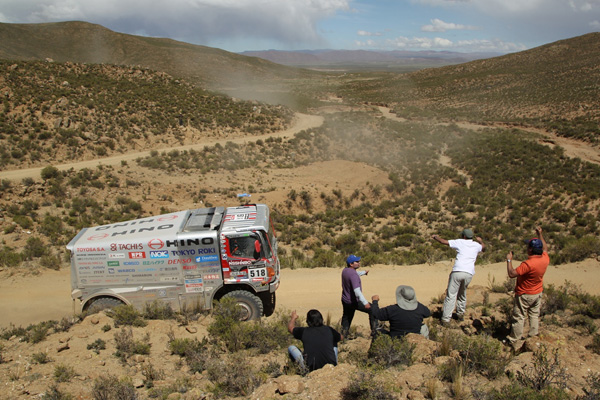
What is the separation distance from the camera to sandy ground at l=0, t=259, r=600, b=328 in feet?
30.6

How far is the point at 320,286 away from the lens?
413 inches

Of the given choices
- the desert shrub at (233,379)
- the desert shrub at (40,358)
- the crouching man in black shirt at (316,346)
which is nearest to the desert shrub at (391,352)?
the crouching man in black shirt at (316,346)

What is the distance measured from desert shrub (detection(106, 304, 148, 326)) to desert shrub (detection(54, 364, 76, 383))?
1.71 metres

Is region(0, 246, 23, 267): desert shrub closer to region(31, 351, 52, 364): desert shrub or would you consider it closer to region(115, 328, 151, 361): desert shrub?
region(31, 351, 52, 364): desert shrub

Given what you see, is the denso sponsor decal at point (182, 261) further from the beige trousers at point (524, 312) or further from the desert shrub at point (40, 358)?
the beige trousers at point (524, 312)

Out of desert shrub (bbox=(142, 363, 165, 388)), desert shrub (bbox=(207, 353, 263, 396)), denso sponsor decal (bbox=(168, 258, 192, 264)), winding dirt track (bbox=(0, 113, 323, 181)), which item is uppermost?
winding dirt track (bbox=(0, 113, 323, 181))

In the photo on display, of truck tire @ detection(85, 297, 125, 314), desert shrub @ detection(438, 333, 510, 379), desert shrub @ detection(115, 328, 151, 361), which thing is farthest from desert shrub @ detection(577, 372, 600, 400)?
truck tire @ detection(85, 297, 125, 314)

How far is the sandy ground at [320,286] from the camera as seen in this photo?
9312 mm

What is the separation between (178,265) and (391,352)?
15.9 ft

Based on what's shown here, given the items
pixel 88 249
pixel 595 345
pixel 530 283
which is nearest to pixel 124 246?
pixel 88 249

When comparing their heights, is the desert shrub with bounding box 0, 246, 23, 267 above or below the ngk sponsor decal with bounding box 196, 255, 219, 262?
below

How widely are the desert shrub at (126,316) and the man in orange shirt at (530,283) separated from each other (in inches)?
277

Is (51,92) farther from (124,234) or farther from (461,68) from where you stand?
(461,68)

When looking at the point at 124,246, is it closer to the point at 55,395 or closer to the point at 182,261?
the point at 182,261
